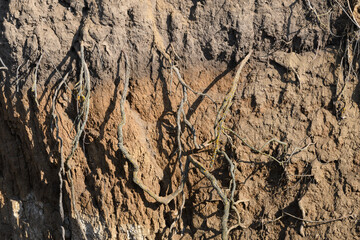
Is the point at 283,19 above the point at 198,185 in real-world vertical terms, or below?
above

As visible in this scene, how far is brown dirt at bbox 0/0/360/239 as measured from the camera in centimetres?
315

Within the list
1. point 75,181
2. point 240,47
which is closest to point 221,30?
point 240,47

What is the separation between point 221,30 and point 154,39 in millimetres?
576

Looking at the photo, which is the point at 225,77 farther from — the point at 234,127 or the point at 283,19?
the point at 283,19

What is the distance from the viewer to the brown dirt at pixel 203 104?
3.15m

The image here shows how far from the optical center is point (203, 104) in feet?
10.7

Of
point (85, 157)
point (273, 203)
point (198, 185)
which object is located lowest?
point (273, 203)

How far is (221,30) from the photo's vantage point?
125 inches

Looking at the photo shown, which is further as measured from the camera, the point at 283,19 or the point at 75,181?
the point at 75,181

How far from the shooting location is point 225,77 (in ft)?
A: 10.6

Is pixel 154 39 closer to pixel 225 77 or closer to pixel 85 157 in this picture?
pixel 225 77

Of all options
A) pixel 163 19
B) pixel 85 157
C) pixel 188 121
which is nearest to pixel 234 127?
pixel 188 121

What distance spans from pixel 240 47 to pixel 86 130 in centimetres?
152

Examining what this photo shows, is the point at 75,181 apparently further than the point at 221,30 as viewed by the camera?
Yes
